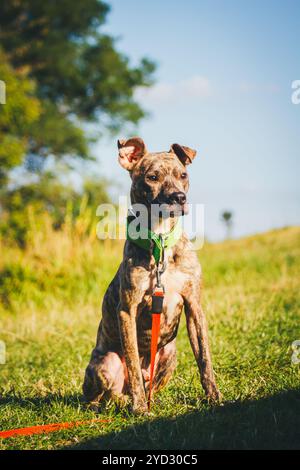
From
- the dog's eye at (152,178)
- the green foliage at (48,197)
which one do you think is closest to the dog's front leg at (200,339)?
the dog's eye at (152,178)

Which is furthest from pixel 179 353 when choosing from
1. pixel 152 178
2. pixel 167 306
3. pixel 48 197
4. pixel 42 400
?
pixel 48 197

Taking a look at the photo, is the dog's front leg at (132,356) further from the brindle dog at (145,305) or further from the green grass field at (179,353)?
the green grass field at (179,353)

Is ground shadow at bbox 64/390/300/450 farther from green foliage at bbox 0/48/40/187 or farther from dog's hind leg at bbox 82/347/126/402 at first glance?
green foliage at bbox 0/48/40/187

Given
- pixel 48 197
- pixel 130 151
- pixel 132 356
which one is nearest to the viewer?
pixel 132 356

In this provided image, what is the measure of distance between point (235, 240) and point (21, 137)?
8.97 m

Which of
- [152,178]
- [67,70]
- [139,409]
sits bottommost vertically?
[139,409]

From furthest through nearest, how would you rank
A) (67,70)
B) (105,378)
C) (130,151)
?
(67,70)
(130,151)
(105,378)

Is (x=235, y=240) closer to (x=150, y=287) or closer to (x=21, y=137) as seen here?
(x=21, y=137)

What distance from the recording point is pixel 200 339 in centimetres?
371

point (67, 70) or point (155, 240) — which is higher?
point (67, 70)

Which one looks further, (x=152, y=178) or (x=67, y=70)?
(x=67, y=70)

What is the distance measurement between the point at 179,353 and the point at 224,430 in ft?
7.38

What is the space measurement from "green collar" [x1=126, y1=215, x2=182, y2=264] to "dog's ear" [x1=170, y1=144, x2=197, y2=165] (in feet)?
1.96

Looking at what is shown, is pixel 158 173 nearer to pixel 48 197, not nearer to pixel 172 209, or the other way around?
pixel 172 209
